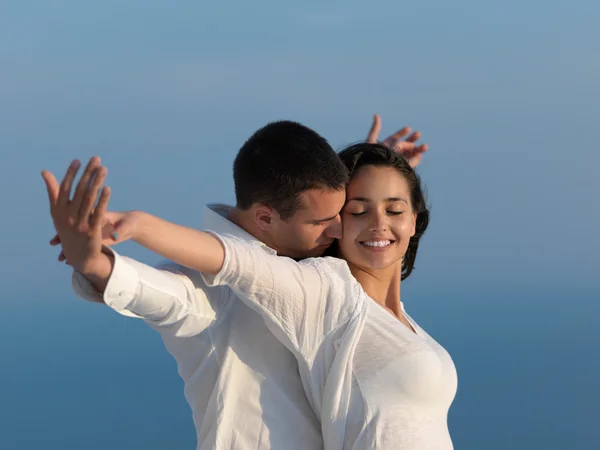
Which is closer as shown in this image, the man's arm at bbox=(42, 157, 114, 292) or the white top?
the man's arm at bbox=(42, 157, 114, 292)

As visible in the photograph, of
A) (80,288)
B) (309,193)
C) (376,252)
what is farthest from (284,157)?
(80,288)

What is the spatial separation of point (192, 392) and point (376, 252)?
2.66 ft

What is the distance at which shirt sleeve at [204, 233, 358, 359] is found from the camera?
8.92 ft

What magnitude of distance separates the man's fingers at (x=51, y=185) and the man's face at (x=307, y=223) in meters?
0.91

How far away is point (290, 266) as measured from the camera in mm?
2889

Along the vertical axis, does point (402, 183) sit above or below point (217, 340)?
above

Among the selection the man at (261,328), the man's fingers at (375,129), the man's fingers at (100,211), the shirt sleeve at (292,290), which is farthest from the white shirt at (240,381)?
the man's fingers at (375,129)

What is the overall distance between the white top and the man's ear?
0.57 feet

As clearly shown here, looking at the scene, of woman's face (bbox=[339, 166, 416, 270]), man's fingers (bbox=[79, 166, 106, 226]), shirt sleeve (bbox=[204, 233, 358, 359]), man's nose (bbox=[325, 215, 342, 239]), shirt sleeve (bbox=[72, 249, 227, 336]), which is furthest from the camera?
woman's face (bbox=[339, 166, 416, 270])

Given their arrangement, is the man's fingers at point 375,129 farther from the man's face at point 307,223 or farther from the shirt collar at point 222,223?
the shirt collar at point 222,223

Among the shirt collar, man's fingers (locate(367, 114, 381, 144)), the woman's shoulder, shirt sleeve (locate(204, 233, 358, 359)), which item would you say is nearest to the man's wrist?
shirt sleeve (locate(204, 233, 358, 359))

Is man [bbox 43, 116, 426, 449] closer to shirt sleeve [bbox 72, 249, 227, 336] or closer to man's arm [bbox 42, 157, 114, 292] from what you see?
shirt sleeve [bbox 72, 249, 227, 336]

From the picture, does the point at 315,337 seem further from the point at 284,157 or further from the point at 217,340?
the point at 284,157

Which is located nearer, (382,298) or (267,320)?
(267,320)
